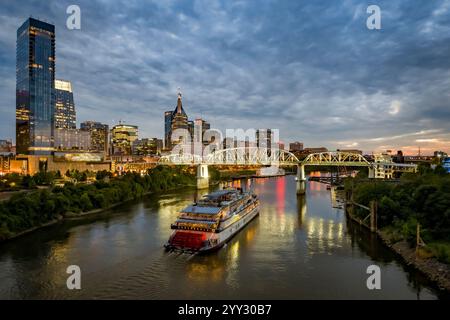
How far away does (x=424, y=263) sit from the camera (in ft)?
67.5

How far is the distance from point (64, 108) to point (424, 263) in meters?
203

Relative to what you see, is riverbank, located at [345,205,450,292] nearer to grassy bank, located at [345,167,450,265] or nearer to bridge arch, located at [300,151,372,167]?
grassy bank, located at [345,167,450,265]

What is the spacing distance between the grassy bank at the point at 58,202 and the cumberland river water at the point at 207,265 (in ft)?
5.78

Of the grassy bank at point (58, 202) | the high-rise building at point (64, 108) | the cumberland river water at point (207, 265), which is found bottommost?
the cumberland river water at point (207, 265)

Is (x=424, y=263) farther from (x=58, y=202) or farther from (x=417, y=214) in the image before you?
(x=58, y=202)

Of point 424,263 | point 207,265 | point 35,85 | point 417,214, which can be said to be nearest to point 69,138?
point 35,85

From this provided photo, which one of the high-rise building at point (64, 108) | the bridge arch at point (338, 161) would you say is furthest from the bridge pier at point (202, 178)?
the high-rise building at point (64, 108)

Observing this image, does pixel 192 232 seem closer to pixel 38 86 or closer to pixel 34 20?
pixel 38 86

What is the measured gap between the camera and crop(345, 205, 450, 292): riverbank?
60.3 feet

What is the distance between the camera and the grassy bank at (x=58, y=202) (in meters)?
29.2

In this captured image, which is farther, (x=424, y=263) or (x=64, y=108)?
(x=64, y=108)

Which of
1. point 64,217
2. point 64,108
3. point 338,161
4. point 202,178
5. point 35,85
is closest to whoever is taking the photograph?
point 64,217

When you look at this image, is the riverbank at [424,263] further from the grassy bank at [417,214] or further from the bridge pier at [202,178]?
the bridge pier at [202,178]

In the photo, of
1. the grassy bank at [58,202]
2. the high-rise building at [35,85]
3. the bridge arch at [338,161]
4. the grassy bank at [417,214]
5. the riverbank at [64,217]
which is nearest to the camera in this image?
the grassy bank at [417,214]
